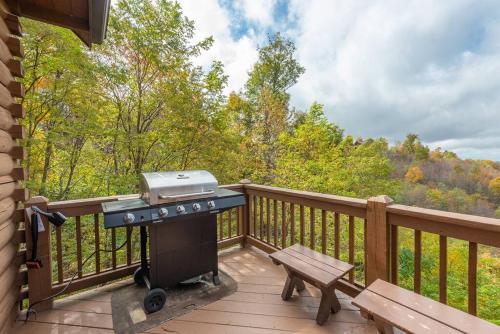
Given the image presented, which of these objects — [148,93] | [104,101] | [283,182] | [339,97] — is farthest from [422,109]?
[104,101]

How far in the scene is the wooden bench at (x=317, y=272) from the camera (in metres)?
1.91

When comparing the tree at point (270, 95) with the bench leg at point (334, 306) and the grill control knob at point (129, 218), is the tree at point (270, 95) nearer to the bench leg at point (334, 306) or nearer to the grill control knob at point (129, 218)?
the bench leg at point (334, 306)

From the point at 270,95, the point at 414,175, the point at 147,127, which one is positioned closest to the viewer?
the point at 147,127

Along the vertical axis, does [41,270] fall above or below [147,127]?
below

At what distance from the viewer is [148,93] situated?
19.2 ft

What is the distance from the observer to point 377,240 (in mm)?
2023

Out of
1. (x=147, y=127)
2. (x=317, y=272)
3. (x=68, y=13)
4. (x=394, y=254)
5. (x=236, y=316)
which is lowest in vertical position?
(x=236, y=316)

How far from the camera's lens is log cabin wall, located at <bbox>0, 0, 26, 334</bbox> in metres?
1.71

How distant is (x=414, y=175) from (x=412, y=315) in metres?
13.0

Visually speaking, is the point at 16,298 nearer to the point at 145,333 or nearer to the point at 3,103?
the point at 145,333

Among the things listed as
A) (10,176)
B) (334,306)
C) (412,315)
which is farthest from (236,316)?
(10,176)

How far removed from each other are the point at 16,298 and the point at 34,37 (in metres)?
4.25

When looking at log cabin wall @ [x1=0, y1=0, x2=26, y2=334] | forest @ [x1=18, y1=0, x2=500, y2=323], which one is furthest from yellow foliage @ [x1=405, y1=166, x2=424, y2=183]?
log cabin wall @ [x1=0, y1=0, x2=26, y2=334]

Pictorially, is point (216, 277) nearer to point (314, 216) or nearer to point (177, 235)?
point (177, 235)
